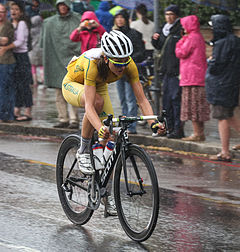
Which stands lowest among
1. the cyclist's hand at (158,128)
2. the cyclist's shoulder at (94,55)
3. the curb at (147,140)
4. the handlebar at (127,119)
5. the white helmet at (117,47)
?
the curb at (147,140)

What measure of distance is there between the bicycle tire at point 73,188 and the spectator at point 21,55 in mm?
6899

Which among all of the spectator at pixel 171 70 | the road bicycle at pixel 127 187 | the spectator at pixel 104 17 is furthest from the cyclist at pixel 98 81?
the spectator at pixel 104 17

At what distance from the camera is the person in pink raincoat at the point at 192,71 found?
11555 mm

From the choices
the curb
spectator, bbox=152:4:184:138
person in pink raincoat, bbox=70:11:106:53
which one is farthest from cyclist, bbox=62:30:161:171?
person in pink raincoat, bbox=70:11:106:53

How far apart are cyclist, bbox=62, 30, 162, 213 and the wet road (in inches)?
25.9

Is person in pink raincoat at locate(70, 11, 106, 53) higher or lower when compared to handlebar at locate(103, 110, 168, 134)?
higher

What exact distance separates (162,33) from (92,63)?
6.22 metres

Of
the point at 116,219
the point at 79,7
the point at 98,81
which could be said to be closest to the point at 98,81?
the point at 98,81

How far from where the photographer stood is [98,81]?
6.45m

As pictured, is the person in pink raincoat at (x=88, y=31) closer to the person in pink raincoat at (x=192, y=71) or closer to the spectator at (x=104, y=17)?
the person in pink raincoat at (x=192, y=71)

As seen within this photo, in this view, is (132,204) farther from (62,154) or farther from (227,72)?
(227,72)

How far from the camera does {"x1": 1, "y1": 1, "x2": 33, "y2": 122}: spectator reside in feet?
45.2

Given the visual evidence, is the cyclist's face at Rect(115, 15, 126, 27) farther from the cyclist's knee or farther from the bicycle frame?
the bicycle frame

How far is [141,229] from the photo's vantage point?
5953mm
